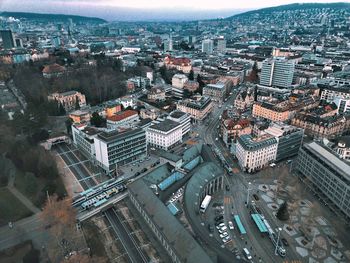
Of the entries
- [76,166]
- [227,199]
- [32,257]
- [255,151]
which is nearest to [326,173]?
[255,151]

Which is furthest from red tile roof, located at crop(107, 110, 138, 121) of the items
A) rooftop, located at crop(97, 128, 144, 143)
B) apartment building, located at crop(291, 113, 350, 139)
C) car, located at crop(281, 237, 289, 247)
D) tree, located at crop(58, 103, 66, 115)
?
car, located at crop(281, 237, 289, 247)

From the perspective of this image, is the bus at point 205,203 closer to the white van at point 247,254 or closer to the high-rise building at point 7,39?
the white van at point 247,254

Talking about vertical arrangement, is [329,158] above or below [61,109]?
above

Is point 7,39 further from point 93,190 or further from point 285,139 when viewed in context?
point 285,139

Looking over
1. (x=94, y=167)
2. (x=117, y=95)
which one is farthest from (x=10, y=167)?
(x=117, y=95)

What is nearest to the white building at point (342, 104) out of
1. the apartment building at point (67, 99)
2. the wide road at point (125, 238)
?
the wide road at point (125, 238)

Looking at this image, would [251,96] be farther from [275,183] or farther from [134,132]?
[134,132]
